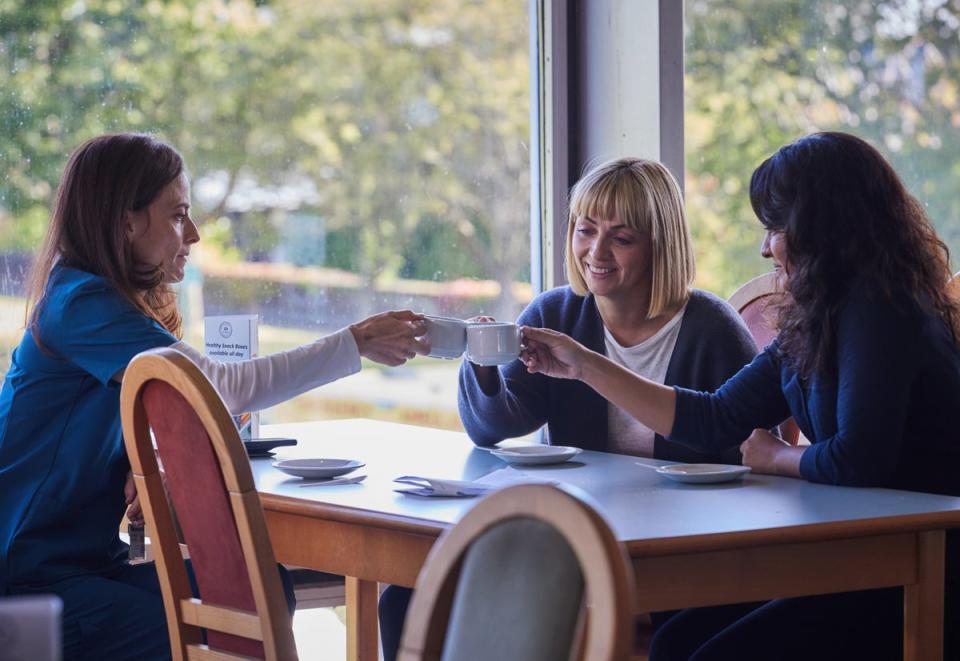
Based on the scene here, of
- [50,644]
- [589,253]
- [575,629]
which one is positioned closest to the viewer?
[50,644]

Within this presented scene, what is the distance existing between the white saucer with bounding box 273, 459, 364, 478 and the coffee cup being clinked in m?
0.31

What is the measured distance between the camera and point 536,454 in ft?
6.59

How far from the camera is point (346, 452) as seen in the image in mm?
2193

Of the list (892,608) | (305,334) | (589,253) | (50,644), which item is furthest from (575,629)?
(305,334)

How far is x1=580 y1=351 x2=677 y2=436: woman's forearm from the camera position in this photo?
2088 millimetres

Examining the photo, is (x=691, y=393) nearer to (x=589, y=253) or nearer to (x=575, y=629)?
(x=589, y=253)

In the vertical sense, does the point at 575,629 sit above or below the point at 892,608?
above

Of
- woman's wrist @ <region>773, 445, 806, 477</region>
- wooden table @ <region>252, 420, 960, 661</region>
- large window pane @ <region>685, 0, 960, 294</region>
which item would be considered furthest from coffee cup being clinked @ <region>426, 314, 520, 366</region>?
large window pane @ <region>685, 0, 960, 294</region>

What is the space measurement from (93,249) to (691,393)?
1070 millimetres

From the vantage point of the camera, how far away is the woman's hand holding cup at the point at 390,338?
218 centimetres

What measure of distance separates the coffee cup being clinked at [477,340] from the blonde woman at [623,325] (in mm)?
205

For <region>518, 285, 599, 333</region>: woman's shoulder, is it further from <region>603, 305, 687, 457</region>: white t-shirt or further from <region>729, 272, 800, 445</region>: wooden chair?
<region>729, 272, 800, 445</region>: wooden chair

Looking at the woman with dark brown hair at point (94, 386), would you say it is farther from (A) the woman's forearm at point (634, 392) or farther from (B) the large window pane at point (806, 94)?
(B) the large window pane at point (806, 94)

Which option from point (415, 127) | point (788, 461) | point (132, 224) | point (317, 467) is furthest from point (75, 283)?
point (415, 127)
